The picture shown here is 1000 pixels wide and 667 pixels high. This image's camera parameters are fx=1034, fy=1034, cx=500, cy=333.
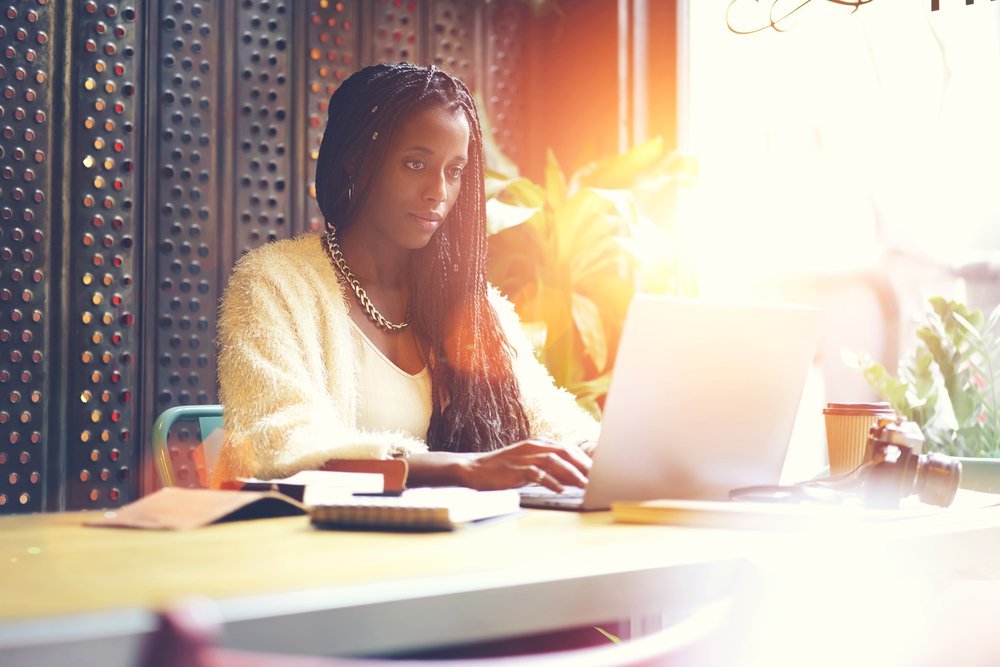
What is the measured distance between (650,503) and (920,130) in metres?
1.85

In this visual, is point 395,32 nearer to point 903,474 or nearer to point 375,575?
point 903,474

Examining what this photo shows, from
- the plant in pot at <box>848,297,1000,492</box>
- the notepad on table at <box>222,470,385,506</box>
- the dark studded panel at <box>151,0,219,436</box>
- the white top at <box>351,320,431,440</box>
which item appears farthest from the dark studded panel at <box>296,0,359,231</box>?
the notepad on table at <box>222,470,385,506</box>

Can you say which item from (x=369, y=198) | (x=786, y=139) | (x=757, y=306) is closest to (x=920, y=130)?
(x=786, y=139)

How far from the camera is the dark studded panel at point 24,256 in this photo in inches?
103

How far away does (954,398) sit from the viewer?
2029 mm

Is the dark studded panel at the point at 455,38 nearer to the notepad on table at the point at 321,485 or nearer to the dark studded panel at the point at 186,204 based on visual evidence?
the dark studded panel at the point at 186,204

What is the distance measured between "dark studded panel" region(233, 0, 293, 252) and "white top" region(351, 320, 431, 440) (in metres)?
1.06

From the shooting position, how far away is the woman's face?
211 centimetres

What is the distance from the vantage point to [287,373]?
1.79 m

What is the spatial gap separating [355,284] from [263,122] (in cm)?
114

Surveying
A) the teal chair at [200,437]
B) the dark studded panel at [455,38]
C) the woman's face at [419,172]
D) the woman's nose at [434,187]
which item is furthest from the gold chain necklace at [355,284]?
the dark studded panel at [455,38]

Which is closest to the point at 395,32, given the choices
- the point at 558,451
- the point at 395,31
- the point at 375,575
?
the point at 395,31

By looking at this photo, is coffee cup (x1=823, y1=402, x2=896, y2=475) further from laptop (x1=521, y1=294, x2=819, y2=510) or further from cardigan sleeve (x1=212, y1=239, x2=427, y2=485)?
cardigan sleeve (x1=212, y1=239, x2=427, y2=485)

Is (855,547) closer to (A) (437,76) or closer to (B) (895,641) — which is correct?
(B) (895,641)
